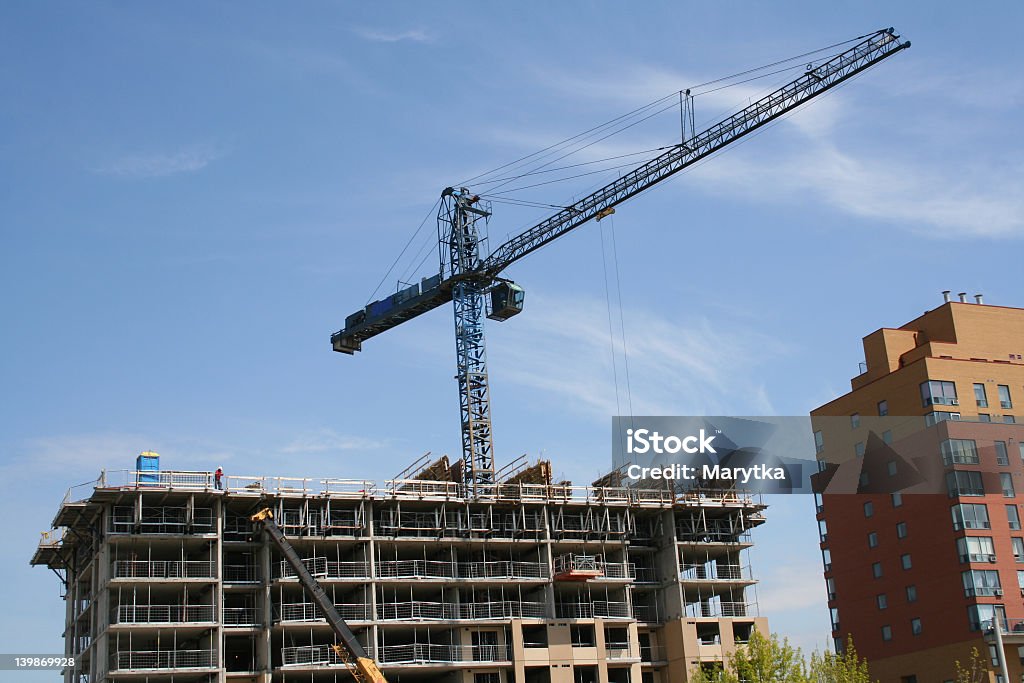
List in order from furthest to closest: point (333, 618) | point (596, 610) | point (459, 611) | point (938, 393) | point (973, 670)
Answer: point (938, 393) < point (973, 670) < point (596, 610) < point (459, 611) < point (333, 618)

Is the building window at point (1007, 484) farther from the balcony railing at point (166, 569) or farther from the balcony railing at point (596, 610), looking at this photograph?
the balcony railing at point (166, 569)

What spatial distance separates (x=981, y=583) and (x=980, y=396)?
18.0 metres

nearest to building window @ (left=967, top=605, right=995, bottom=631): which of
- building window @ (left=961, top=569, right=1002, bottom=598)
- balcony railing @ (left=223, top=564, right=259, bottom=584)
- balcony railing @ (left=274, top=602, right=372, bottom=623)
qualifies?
building window @ (left=961, top=569, right=1002, bottom=598)

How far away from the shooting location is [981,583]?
103 m

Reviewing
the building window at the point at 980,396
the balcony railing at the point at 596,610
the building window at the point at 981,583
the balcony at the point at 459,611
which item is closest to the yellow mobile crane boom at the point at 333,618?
the balcony at the point at 459,611

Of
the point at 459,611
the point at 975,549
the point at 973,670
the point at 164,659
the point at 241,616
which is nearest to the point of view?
the point at 164,659

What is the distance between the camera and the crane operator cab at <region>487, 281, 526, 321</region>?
11350 centimetres

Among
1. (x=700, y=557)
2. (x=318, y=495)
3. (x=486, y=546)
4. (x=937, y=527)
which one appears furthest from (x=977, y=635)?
(x=318, y=495)

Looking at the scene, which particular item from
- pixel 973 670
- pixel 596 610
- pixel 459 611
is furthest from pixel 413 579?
pixel 973 670

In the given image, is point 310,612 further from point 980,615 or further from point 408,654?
point 980,615

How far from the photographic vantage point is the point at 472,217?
381 feet

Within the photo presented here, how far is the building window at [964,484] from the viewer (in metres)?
105

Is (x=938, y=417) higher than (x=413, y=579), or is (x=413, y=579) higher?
(x=938, y=417)

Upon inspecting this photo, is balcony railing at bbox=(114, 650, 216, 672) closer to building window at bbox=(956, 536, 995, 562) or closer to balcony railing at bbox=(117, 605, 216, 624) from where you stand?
balcony railing at bbox=(117, 605, 216, 624)
